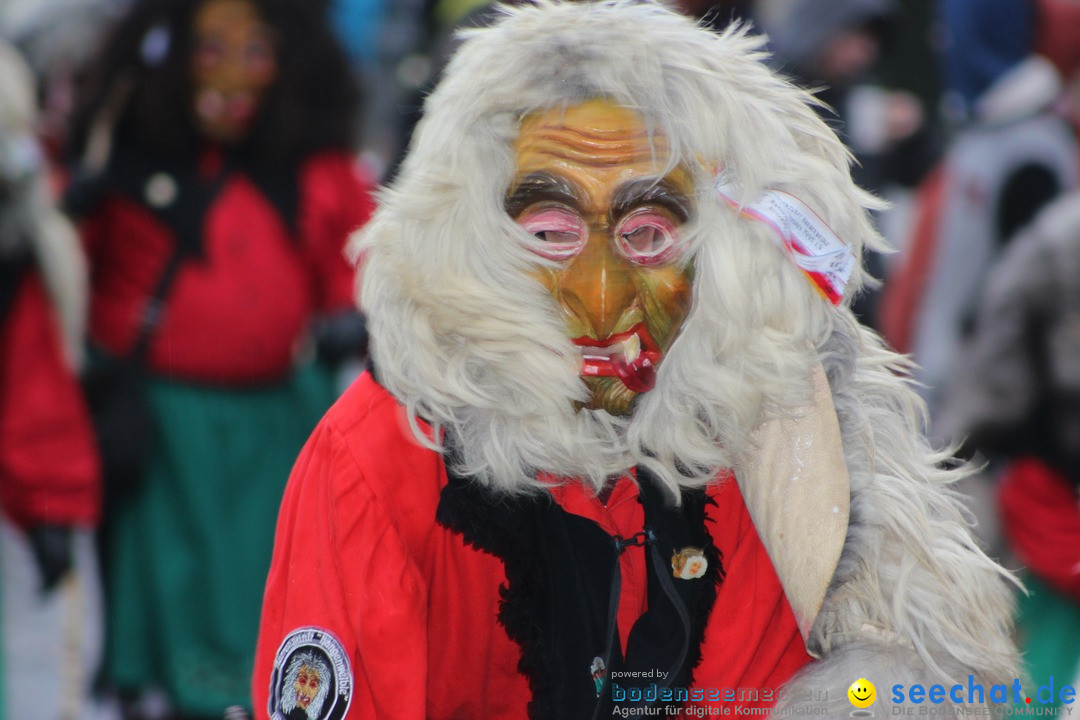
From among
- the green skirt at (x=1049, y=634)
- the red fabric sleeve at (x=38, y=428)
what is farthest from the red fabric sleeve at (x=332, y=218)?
the green skirt at (x=1049, y=634)

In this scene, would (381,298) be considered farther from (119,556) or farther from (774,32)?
(774,32)

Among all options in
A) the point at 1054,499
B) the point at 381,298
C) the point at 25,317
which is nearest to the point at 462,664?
the point at 381,298

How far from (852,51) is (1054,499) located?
2.34 metres

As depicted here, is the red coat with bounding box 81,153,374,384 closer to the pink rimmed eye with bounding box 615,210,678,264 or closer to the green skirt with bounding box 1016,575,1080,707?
the green skirt with bounding box 1016,575,1080,707

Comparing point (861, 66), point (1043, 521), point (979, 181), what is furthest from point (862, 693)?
point (861, 66)

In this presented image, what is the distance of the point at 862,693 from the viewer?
213 cm

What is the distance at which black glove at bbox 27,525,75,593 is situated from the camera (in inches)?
159

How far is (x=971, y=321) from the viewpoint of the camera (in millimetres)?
4719

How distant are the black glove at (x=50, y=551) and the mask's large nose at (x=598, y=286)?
2310 millimetres

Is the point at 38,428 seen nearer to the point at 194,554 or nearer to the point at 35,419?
the point at 35,419

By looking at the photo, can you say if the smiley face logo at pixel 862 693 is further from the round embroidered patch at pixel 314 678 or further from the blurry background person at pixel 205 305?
the blurry background person at pixel 205 305

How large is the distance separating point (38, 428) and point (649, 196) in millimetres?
2395

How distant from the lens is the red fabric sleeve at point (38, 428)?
4.05 m

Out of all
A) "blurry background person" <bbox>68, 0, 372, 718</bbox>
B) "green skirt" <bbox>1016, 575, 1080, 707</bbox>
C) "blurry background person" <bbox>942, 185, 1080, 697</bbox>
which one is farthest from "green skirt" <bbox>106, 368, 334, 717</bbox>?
"green skirt" <bbox>1016, 575, 1080, 707</bbox>
